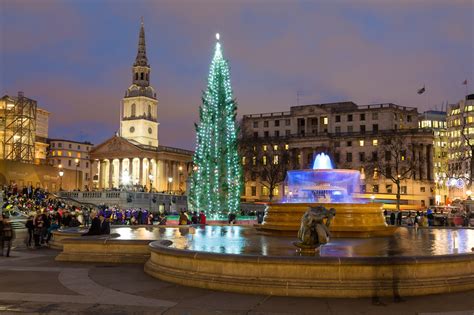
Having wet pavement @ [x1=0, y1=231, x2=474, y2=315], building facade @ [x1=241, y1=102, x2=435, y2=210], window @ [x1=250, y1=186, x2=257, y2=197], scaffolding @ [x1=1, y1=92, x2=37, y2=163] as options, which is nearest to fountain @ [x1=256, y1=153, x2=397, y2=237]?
wet pavement @ [x1=0, y1=231, x2=474, y2=315]

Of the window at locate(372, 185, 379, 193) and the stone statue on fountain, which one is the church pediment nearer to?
the window at locate(372, 185, 379, 193)

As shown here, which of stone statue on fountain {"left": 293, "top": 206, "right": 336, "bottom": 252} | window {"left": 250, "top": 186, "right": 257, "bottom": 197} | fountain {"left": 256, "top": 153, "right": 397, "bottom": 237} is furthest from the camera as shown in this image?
window {"left": 250, "top": 186, "right": 257, "bottom": 197}

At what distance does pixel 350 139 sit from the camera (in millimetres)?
Answer: 92438

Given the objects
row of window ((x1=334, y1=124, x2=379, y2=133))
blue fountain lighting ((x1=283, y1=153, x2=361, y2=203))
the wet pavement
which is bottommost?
the wet pavement

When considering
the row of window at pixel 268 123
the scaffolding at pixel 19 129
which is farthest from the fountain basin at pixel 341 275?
the row of window at pixel 268 123

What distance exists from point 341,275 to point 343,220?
8.01 metres

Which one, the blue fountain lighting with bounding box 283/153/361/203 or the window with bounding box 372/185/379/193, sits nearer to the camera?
the blue fountain lighting with bounding box 283/153/361/203

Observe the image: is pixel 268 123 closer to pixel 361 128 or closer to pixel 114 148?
pixel 361 128

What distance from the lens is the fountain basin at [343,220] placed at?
17.3m

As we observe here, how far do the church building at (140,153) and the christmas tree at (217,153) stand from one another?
214 feet

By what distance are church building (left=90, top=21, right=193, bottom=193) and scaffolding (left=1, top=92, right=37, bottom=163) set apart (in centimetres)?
3752

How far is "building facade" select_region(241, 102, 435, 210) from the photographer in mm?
88438

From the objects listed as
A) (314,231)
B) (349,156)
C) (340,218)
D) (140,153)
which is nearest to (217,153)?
(340,218)

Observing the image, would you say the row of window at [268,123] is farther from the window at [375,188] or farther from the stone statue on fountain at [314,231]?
the stone statue on fountain at [314,231]
